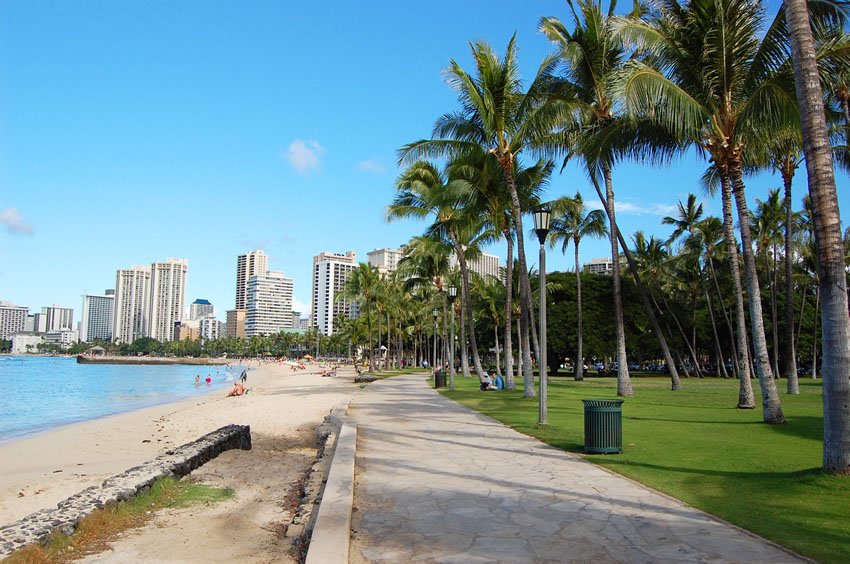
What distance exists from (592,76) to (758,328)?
35.8 ft

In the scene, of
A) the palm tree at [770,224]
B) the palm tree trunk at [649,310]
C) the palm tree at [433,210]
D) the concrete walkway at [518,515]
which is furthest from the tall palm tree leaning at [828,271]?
the palm tree at [770,224]

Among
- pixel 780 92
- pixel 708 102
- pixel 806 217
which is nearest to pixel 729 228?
pixel 708 102

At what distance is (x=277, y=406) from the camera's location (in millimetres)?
23547

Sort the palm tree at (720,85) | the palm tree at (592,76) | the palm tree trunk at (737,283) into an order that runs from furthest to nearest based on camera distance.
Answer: the palm tree at (592,76), the palm tree trunk at (737,283), the palm tree at (720,85)

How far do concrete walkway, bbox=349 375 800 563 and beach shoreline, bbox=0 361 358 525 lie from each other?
5265mm

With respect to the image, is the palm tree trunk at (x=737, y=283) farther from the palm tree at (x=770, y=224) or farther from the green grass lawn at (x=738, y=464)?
the palm tree at (x=770, y=224)

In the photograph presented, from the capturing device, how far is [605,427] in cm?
958

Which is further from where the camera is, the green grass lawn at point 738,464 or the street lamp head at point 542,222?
the street lamp head at point 542,222

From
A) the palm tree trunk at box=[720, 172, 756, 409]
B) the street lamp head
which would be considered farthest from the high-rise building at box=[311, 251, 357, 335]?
the street lamp head

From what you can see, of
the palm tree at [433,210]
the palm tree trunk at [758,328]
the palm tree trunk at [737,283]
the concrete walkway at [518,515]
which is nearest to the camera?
the concrete walkway at [518,515]

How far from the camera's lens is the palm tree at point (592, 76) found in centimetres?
2014

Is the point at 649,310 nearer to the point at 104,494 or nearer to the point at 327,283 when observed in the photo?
the point at 104,494

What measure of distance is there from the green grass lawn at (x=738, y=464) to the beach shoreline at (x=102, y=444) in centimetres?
748

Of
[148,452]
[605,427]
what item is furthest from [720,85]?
[148,452]
